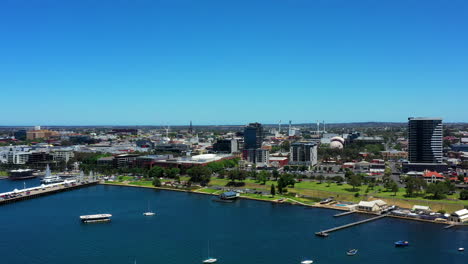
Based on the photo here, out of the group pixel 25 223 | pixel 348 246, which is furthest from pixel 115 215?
pixel 348 246

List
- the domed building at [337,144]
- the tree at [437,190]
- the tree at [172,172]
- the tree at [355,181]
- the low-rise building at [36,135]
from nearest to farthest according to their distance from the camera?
the tree at [437,190] < the tree at [355,181] < the tree at [172,172] < the domed building at [337,144] < the low-rise building at [36,135]

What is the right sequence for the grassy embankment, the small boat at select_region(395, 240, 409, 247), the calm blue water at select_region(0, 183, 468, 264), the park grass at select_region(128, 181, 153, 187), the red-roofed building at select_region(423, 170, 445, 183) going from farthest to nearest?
the park grass at select_region(128, 181, 153, 187)
the red-roofed building at select_region(423, 170, 445, 183)
the grassy embankment
the small boat at select_region(395, 240, 409, 247)
the calm blue water at select_region(0, 183, 468, 264)

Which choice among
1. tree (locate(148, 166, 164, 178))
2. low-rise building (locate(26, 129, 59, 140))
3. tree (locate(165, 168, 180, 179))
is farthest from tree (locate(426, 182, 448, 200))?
low-rise building (locate(26, 129, 59, 140))

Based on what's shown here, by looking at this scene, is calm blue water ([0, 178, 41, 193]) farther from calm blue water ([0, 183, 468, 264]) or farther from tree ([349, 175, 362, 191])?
tree ([349, 175, 362, 191])

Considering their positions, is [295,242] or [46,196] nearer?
[295,242]

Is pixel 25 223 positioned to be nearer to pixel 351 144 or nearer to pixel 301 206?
pixel 301 206

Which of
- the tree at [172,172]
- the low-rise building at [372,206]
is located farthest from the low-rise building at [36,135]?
the low-rise building at [372,206]

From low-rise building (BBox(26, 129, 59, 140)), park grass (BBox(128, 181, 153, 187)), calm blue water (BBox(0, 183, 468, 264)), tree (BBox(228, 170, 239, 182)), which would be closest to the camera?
calm blue water (BBox(0, 183, 468, 264))

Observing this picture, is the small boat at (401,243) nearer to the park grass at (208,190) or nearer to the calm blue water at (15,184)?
the park grass at (208,190)
